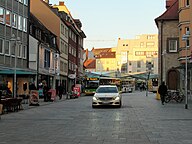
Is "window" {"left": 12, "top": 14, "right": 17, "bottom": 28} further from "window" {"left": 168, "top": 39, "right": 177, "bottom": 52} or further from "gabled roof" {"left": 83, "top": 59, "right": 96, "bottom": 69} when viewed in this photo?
"gabled roof" {"left": 83, "top": 59, "right": 96, "bottom": 69}

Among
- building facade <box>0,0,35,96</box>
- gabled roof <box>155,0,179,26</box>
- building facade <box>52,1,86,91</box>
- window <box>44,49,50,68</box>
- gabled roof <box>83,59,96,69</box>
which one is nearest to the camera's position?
building facade <box>0,0,35,96</box>

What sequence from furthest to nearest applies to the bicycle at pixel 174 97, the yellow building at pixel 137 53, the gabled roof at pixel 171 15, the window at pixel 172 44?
the yellow building at pixel 137 53 < the gabled roof at pixel 171 15 < the window at pixel 172 44 < the bicycle at pixel 174 97

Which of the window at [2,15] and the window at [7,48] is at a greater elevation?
the window at [2,15]

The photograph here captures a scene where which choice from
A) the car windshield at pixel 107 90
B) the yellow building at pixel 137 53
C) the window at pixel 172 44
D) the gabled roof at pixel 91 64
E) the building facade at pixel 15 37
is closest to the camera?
the car windshield at pixel 107 90

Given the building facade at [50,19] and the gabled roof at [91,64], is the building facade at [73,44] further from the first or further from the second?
the gabled roof at [91,64]

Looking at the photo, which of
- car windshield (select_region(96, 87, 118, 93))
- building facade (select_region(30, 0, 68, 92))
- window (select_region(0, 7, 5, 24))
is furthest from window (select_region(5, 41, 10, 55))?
building facade (select_region(30, 0, 68, 92))

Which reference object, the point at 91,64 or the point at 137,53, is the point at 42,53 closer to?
the point at 137,53

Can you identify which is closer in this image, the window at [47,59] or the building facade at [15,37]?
the building facade at [15,37]

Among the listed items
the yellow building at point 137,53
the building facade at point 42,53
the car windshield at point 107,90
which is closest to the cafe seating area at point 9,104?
the car windshield at point 107,90

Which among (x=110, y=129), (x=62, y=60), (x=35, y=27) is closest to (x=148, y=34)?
(x=62, y=60)

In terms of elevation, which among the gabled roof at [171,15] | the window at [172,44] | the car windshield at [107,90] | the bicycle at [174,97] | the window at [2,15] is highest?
the gabled roof at [171,15]

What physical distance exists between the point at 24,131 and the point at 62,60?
4941 centimetres

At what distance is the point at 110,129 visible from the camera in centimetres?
1346

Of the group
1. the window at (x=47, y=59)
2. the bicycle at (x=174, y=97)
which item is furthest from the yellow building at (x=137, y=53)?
the bicycle at (x=174, y=97)
